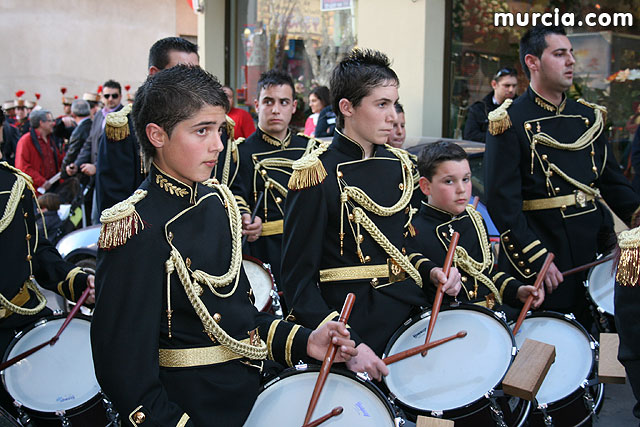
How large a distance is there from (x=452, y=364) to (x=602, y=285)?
155 centimetres

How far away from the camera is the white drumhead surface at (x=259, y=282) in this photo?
159 inches

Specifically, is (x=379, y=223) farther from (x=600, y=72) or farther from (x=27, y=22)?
(x=27, y=22)

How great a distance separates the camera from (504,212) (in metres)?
4.20

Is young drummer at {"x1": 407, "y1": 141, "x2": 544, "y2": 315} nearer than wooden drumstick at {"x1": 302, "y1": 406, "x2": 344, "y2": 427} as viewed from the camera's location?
No

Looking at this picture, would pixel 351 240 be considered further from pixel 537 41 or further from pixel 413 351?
pixel 537 41

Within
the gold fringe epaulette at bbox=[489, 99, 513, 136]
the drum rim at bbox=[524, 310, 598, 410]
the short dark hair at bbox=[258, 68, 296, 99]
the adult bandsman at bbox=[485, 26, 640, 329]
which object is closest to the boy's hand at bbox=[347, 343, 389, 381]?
the drum rim at bbox=[524, 310, 598, 410]

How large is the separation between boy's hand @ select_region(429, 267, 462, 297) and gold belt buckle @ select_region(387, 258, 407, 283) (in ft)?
0.58

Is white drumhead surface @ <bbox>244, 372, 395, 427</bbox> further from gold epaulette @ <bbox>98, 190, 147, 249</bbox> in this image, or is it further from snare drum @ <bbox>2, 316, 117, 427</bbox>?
snare drum @ <bbox>2, 316, 117, 427</bbox>

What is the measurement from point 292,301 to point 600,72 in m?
6.69

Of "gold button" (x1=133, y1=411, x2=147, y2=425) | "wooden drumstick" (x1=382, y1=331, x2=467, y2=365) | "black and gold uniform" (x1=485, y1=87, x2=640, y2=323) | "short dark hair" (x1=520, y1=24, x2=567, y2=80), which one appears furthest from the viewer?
"short dark hair" (x1=520, y1=24, x2=567, y2=80)

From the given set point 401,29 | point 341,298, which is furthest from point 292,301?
point 401,29

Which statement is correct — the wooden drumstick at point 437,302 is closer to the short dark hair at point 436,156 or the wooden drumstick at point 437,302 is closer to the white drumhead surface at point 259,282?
the short dark hair at point 436,156

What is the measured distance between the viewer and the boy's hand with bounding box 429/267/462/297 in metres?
3.28

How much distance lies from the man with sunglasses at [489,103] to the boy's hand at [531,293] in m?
4.35
